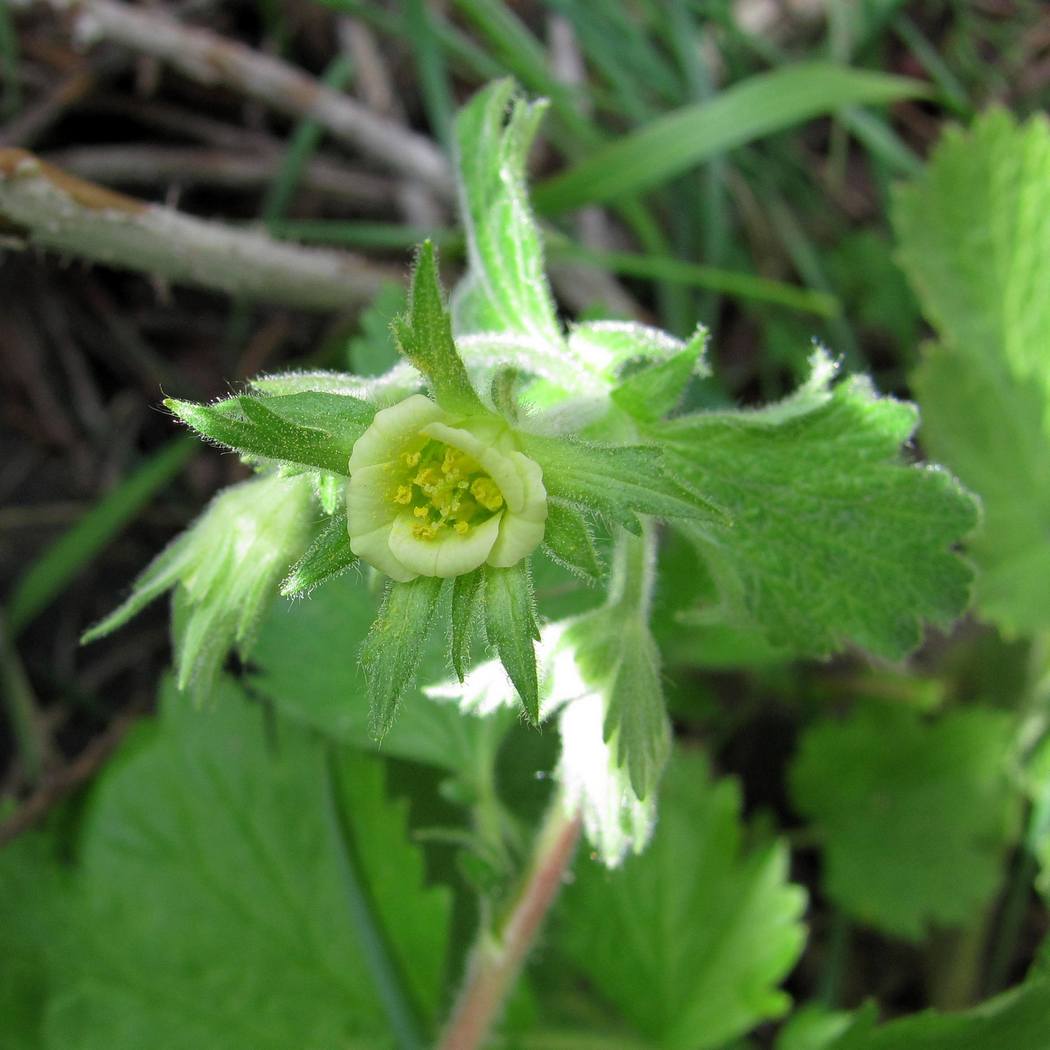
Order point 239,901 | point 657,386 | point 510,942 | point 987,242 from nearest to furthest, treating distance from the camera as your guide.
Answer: point 657,386 < point 510,942 < point 239,901 < point 987,242

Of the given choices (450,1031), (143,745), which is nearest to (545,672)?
(450,1031)

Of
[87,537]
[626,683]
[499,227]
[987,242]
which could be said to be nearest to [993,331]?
[987,242]

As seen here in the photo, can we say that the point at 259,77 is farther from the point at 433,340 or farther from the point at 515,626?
the point at 515,626

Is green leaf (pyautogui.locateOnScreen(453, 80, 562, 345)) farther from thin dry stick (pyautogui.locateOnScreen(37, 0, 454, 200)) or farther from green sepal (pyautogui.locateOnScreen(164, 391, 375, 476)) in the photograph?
thin dry stick (pyautogui.locateOnScreen(37, 0, 454, 200))

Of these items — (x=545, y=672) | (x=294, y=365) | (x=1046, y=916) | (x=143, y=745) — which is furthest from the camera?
(x=294, y=365)

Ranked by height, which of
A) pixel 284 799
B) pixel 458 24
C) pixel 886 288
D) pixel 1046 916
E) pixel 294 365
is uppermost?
pixel 458 24

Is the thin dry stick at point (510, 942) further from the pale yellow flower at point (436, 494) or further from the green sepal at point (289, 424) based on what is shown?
the green sepal at point (289, 424)

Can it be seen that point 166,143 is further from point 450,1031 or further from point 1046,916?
point 1046,916
